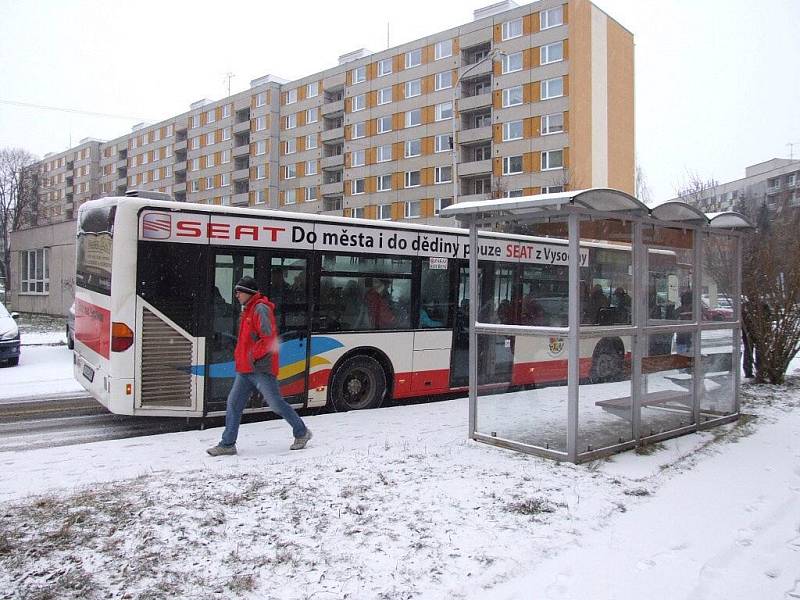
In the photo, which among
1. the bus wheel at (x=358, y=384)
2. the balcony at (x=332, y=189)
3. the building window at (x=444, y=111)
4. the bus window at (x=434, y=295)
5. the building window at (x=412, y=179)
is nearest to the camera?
the bus wheel at (x=358, y=384)

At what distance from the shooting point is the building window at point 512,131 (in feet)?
156

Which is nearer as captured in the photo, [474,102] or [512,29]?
[512,29]

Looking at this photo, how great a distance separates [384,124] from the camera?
57.5 metres

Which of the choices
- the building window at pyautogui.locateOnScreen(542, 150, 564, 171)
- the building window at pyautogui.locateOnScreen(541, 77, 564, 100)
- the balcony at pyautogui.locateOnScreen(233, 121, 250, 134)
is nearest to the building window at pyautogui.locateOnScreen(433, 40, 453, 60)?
the building window at pyautogui.locateOnScreen(541, 77, 564, 100)

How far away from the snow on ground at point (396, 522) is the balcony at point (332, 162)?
56.0 m

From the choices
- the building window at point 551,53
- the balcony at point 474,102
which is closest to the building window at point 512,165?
the balcony at point 474,102

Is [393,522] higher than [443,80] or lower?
lower

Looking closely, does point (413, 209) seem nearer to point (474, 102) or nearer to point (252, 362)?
point (474, 102)

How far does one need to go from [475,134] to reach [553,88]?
703cm

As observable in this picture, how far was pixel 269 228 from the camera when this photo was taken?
840 cm

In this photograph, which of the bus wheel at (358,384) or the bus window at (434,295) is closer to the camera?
the bus wheel at (358,384)

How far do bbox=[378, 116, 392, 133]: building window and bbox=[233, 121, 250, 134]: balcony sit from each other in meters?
19.7

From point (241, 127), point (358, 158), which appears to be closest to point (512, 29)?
point (358, 158)

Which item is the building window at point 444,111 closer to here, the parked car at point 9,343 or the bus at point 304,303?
the parked car at point 9,343
